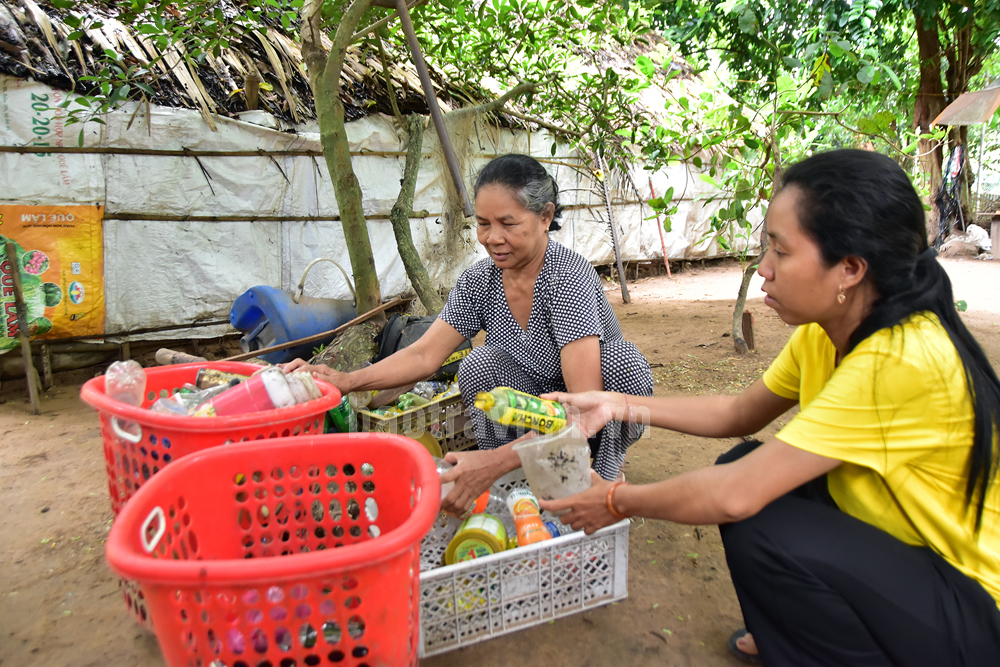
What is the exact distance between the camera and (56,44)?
4031mm

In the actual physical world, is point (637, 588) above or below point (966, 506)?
below

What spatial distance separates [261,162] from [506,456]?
4051mm

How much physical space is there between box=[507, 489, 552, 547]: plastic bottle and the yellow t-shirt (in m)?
0.72

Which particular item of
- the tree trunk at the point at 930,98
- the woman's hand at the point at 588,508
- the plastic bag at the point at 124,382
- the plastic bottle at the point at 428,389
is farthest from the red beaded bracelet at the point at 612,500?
the tree trunk at the point at 930,98

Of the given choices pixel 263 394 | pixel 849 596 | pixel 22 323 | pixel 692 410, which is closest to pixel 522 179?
pixel 692 410

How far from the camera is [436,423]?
2.58 metres

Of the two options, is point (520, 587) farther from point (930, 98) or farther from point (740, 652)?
point (930, 98)

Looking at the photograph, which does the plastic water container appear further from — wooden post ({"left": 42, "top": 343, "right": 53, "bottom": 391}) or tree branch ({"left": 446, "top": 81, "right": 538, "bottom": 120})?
tree branch ({"left": 446, "top": 81, "right": 538, "bottom": 120})

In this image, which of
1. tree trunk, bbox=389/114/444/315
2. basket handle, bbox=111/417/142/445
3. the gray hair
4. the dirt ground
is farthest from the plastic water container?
basket handle, bbox=111/417/142/445

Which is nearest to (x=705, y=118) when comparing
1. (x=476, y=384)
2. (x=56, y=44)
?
(x=476, y=384)

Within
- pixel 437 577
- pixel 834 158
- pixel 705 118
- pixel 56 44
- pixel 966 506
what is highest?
pixel 56 44

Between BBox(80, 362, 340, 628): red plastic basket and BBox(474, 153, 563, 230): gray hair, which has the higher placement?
BBox(474, 153, 563, 230): gray hair

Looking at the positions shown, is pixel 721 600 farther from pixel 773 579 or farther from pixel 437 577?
pixel 437 577

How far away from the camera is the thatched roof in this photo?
3906 millimetres
